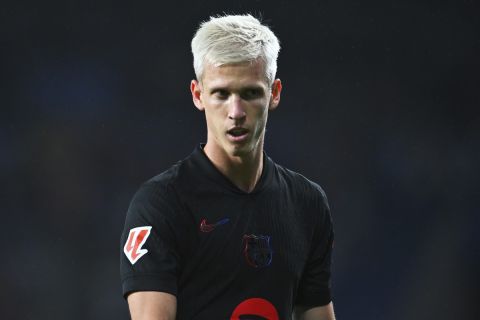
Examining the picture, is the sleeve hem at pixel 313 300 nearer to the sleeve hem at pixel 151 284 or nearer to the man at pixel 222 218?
the man at pixel 222 218

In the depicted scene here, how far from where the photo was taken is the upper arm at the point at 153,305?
223 centimetres

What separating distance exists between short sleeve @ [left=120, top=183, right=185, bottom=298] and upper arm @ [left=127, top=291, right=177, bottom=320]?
16 millimetres

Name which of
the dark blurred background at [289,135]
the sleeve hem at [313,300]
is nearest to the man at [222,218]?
the sleeve hem at [313,300]

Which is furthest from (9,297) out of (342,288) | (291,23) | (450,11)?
(450,11)

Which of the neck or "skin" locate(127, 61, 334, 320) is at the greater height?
"skin" locate(127, 61, 334, 320)

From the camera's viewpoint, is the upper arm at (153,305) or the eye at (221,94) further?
the eye at (221,94)

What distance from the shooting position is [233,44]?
7.88 feet

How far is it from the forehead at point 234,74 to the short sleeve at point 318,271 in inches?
22.9

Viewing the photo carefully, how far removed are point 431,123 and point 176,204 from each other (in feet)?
12.4

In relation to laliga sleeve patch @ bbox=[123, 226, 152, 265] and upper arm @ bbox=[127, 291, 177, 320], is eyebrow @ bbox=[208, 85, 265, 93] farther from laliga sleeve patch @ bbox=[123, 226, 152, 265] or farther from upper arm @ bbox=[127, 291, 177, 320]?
upper arm @ bbox=[127, 291, 177, 320]

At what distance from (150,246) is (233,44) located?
62cm

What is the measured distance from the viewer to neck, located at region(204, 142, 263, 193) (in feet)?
8.36

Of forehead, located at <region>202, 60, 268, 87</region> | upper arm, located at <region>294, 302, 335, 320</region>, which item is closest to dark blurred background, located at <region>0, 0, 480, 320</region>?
upper arm, located at <region>294, 302, 335, 320</region>

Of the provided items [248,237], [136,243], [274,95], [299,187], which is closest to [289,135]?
[299,187]
